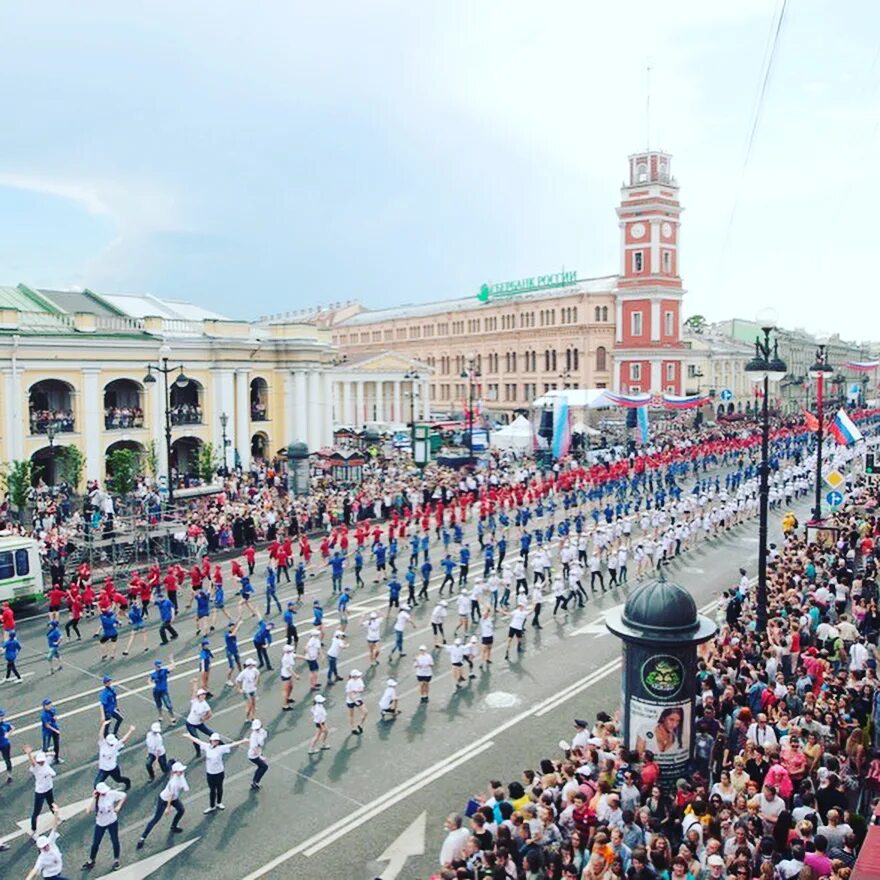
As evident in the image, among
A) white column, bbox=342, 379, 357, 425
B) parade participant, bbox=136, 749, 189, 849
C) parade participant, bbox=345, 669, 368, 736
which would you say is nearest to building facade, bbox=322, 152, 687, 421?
white column, bbox=342, 379, 357, 425

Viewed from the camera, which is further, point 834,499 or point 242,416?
point 242,416

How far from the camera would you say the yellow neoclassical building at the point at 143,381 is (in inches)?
1593

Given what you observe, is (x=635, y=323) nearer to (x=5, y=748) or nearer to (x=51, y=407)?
(x=51, y=407)

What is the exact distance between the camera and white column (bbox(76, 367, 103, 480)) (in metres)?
42.2

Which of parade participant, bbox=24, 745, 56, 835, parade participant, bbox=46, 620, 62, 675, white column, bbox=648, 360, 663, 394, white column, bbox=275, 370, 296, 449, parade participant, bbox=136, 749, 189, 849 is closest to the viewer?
Answer: parade participant, bbox=136, 749, 189, 849

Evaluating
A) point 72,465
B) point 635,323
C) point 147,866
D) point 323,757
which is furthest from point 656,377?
point 147,866

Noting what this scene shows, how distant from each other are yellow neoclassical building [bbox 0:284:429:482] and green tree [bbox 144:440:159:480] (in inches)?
10.6

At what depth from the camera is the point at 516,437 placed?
53062mm

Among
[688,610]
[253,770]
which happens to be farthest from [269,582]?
[688,610]

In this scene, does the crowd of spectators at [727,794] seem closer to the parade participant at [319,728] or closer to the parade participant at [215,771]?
the parade participant at [319,728]

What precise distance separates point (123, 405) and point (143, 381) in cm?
629

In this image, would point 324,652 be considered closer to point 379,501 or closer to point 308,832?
point 308,832

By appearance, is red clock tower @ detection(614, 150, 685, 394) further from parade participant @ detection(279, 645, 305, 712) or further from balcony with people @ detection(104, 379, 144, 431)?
parade participant @ detection(279, 645, 305, 712)

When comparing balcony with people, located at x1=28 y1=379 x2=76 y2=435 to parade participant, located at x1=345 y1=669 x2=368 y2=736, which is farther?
balcony with people, located at x1=28 y1=379 x2=76 y2=435
